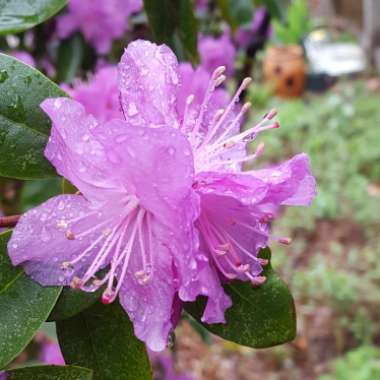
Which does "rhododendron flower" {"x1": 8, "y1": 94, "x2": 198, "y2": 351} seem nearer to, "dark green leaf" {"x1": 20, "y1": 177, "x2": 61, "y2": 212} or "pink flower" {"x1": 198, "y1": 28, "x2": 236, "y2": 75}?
"dark green leaf" {"x1": 20, "y1": 177, "x2": 61, "y2": 212}

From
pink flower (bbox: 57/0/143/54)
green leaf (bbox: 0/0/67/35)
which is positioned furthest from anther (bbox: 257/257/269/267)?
pink flower (bbox: 57/0/143/54)

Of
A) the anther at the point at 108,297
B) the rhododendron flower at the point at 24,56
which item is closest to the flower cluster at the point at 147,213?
the anther at the point at 108,297

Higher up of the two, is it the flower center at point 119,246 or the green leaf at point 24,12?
the green leaf at point 24,12

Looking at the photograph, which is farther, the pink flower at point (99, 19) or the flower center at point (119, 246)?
the pink flower at point (99, 19)

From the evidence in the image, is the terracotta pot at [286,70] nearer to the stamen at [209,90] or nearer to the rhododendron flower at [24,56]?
the rhododendron flower at [24,56]

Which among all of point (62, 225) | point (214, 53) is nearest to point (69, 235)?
point (62, 225)

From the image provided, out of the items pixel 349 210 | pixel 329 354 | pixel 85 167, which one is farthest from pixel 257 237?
pixel 349 210

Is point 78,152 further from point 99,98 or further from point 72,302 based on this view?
point 99,98
